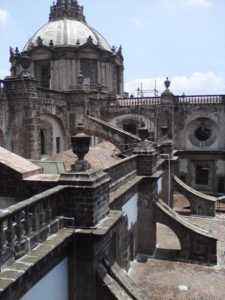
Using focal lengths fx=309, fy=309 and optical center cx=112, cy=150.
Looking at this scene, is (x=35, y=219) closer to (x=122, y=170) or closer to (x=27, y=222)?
(x=27, y=222)

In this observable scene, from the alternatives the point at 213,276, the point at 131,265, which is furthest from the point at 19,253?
the point at 213,276

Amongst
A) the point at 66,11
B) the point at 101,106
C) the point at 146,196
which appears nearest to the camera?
the point at 146,196

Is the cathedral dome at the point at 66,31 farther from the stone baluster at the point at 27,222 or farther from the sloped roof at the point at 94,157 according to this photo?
the stone baluster at the point at 27,222

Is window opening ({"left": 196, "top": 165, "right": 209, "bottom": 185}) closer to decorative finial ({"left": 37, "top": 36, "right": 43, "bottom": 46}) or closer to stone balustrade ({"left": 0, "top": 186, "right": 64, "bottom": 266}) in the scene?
decorative finial ({"left": 37, "top": 36, "right": 43, "bottom": 46})

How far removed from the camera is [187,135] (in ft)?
92.2

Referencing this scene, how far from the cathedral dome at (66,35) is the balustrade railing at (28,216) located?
2644 centimetres

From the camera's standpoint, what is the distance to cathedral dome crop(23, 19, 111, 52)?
100.0ft

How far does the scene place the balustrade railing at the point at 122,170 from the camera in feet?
31.9

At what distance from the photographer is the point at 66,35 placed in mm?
30891

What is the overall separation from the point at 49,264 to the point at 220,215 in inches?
717

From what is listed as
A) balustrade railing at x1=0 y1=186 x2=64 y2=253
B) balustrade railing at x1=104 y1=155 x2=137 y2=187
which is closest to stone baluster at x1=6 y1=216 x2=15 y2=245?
balustrade railing at x1=0 y1=186 x2=64 y2=253

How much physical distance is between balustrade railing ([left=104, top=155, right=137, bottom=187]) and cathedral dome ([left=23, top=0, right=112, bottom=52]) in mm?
20972

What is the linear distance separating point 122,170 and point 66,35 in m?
24.1

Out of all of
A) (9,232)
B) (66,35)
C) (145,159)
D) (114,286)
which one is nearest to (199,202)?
(145,159)
